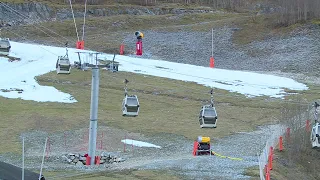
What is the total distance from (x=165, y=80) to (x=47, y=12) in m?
57.4

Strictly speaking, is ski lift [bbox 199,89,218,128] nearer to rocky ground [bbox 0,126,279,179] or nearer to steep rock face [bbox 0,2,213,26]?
rocky ground [bbox 0,126,279,179]

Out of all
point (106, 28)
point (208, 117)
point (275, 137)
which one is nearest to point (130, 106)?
point (208, 117)

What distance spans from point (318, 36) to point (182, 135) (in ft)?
153

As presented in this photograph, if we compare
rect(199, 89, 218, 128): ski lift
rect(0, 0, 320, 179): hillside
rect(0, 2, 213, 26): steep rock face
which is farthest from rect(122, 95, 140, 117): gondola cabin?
rect(0, 2, 213, 26): steep rock face

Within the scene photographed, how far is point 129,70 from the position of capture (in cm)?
6369

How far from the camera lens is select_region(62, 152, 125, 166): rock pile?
1255 inches

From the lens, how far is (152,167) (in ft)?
97.5

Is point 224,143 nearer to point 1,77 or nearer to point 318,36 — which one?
point 1,77

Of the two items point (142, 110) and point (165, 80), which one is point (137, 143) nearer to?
point (142, 110)

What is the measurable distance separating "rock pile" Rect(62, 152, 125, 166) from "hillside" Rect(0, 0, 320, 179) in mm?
945

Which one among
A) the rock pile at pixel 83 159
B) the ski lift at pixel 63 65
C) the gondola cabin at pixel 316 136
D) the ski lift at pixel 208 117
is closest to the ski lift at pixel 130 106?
the ski lift at pixel 208 117

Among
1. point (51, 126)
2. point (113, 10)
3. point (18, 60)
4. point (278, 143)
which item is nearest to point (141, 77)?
point (18, 60)

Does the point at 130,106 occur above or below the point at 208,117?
above

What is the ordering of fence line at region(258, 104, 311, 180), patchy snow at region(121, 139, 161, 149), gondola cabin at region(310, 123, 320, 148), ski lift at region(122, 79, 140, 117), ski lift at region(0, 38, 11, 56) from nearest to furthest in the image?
1. gondola cabin at region(310, 123, 320, 148)
2. ski lift at region(122, 79, 140, 117)
3. fence line at region(258, 104, 311, 180)
4. patchy snow at region(121, 139, 161, 149)
5. ski lift at region(0, 38, 11, 56)
